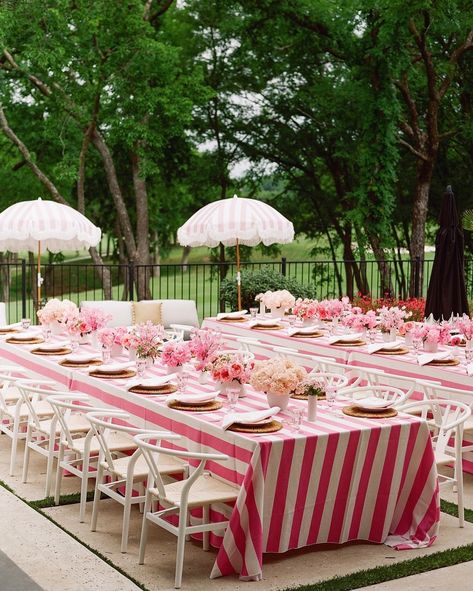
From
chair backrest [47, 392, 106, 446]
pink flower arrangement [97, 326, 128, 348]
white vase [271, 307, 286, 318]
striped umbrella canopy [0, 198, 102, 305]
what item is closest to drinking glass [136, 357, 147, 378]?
chair backrest [47, 392, 106, 446]

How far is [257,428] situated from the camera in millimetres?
6492

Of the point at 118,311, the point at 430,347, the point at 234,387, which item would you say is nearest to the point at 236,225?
the point at 118,311

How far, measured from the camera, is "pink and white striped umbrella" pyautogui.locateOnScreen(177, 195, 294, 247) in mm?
14477

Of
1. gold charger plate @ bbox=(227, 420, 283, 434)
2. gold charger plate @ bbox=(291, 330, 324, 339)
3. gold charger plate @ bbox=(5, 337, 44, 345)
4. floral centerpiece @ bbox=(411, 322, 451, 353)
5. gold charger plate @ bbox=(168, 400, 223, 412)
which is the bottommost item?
gold charger plate @ bbox=(227, 420, 283, 434)

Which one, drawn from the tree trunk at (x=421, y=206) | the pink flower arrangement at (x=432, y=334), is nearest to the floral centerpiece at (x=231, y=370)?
the pink flower arrangement at (x=432, y=334)

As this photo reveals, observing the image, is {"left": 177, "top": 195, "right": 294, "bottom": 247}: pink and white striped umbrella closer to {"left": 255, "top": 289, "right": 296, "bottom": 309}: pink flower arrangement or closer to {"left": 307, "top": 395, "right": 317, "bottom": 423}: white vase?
{"left": 255, "top": 289, "right": 296, "bottom": 309}: pink flower arrangement

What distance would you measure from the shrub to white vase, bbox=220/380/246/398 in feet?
29.8

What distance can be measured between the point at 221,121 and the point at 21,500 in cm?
2390

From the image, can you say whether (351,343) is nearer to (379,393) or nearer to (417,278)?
(379,393)

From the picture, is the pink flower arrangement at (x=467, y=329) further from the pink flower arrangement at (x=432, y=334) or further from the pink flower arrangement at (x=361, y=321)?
the pink flower arrangement at (x=361, y=321)

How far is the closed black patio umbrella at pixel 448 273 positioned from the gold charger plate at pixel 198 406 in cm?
623

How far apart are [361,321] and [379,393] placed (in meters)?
2.38

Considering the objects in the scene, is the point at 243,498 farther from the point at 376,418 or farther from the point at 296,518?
the point at 376,418

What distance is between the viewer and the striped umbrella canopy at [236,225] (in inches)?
570
